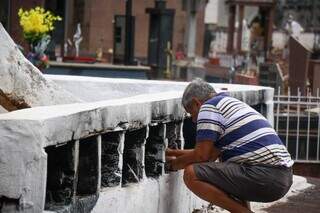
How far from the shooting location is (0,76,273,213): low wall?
3.77m

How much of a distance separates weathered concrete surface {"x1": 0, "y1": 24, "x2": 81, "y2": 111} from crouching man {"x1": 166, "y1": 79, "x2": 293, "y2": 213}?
101 cm

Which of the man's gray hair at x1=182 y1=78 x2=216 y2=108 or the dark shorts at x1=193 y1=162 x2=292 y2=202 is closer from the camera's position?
the dark shorts at x1=193 y1=162 x2=292 y2=202

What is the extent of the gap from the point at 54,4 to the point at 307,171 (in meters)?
18.3

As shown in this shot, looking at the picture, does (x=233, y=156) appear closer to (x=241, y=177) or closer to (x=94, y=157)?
(x=241, y=177)

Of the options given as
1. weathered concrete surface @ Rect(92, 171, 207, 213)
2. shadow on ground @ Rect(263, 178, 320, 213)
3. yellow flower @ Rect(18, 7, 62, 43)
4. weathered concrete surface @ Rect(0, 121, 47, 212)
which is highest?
yellow flower @ Rect(18, 7, 62, 43)

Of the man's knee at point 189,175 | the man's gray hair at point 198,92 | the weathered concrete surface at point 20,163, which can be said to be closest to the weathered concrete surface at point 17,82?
the man's gray hair at point 198,92

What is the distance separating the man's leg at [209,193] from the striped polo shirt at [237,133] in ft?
0.75

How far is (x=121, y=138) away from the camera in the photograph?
4.79 meters

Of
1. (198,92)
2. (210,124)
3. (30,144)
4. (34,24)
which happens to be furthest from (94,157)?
(34,24)

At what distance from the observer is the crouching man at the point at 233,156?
504 cm

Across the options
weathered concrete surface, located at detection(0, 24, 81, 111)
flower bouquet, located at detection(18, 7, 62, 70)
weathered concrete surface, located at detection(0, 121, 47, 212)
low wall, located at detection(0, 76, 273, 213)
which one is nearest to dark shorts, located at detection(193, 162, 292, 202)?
low wall, located at detection(0, 76, 273, 213)

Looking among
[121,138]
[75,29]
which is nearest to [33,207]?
[121,138]

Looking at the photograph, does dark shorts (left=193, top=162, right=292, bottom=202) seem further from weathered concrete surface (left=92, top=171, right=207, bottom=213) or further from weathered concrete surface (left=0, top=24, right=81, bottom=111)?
weathered concrete surface (left=0, top=24, right=81, bottom=111)

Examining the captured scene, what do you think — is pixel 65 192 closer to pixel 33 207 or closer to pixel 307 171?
pixel 33 207
